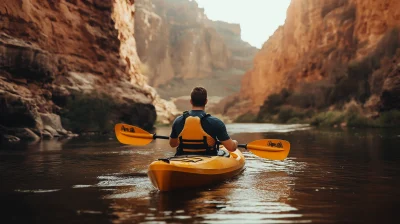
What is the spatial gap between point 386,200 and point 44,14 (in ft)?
79.3

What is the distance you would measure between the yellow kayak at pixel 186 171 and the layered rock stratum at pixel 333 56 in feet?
64.8

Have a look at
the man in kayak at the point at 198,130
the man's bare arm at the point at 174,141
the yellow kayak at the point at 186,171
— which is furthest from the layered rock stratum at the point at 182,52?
the yellow kayak at the point at 186,171

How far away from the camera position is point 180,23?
117688 millimetres

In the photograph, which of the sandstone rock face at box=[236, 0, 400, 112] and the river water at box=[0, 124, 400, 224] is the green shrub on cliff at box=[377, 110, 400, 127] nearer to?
the sandstone rock face at box=[236, 0, 400, 112]

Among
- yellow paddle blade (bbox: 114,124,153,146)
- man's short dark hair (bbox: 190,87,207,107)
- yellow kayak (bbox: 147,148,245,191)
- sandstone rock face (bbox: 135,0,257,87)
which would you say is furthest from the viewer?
sandstone rock face (bbox: 135,0,257,87)

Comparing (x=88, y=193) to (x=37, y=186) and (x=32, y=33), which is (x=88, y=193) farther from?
(x=32, y=33)

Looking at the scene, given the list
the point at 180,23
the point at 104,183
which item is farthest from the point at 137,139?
the point at 180,23

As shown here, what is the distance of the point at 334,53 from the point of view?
46219 mm

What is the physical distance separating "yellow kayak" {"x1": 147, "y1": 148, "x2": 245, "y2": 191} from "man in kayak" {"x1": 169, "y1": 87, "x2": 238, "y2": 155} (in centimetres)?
18

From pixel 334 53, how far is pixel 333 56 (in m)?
0.31

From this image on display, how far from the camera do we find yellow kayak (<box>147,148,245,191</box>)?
5066 millimetres

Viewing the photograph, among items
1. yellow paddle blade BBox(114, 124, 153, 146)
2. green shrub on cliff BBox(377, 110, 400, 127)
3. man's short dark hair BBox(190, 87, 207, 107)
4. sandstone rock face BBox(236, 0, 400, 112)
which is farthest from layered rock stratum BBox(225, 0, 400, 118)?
man's short dark hair BBox(190, 87, 207, 107)

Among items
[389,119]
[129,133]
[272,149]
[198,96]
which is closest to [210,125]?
[198,96]

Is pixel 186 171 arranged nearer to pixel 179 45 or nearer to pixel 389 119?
pixel 389 119
